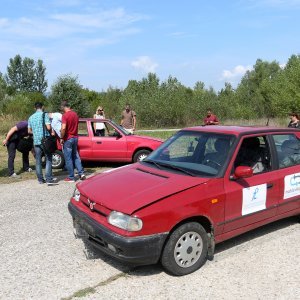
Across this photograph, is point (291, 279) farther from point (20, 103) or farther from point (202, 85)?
point (202, 85)

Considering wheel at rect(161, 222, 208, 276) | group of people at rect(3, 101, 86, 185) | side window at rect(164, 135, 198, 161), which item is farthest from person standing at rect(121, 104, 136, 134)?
wheel at rect(161, 222, 208, 276)

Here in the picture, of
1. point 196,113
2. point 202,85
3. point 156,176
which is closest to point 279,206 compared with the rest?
point 156,176

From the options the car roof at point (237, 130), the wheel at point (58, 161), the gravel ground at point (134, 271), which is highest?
the car roof at point (237, 130)

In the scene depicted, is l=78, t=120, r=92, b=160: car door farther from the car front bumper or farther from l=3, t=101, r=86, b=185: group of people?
the car front bumper

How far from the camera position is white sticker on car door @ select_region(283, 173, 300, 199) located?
5.19 metres

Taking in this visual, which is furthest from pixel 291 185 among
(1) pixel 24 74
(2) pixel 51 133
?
(1) pixel 24 74

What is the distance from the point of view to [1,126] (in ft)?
81.0

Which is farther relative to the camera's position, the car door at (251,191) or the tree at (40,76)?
the tree at (40,76)

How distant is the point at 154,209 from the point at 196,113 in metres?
40.4

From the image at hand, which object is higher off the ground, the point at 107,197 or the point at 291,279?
the point at 107,197

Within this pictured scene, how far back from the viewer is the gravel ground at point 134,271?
3.79m

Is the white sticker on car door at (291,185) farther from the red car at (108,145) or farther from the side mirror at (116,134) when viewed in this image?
the side mirror at (116,134)

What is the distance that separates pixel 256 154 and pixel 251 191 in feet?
2.20

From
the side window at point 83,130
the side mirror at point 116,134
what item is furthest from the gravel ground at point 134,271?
the side mirror at point 116,134
